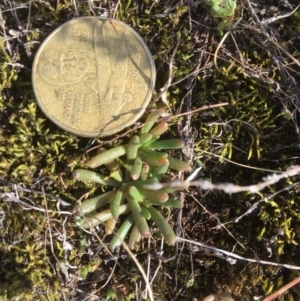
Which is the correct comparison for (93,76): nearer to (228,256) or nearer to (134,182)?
(134,182)

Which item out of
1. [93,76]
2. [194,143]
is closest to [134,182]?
[194,143]

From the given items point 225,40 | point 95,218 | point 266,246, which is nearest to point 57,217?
point 95,218

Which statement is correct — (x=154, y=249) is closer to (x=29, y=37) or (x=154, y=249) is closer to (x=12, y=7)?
(x=29, y=37)

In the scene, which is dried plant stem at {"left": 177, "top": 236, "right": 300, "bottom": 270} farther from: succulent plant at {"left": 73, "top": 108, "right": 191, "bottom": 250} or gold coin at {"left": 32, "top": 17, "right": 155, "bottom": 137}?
gold coin at {"left": 32, "top": 17, "right": 155, "bottom": 137}

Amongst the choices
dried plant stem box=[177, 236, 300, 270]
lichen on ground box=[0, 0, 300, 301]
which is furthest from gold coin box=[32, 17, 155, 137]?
dried plant stem box=[177, 236, 300, 270]

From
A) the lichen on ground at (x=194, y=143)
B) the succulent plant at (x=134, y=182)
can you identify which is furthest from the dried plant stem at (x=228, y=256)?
Answer: the succulent plant at (x=134, y=182)

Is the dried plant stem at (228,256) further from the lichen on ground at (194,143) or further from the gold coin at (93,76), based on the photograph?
the gold coin at (93,76)
